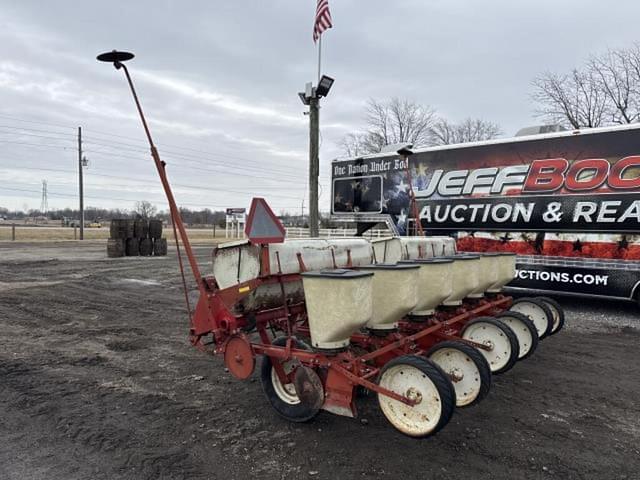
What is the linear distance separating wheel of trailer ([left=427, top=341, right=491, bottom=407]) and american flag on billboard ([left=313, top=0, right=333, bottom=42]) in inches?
374

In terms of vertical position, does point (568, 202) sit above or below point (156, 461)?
above

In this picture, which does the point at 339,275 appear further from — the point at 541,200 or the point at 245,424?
the point at 541,200

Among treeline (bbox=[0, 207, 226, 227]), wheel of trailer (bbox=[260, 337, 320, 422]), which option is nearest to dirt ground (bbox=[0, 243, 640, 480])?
wheel of trailer (bbox=[260, 337, 320, 422])

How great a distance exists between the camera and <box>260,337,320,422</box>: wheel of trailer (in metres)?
3.58

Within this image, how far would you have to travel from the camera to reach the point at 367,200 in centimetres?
1133

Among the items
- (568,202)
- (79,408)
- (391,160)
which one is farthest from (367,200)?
(79,408)

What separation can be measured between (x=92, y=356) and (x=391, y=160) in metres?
7.73

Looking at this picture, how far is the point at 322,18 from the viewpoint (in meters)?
11.0

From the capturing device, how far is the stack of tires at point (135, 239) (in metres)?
19.0

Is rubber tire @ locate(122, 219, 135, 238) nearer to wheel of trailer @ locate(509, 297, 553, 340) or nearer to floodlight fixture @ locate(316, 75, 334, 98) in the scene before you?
floodlight fixture @ locate(316, 75, 334, 98)

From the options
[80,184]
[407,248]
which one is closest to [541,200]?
[407,248]

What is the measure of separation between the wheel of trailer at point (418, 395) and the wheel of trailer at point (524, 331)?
6.88ft

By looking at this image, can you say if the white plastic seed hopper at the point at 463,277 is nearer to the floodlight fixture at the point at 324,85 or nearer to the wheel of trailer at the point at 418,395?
the wheel of trailer at the point at 418,395

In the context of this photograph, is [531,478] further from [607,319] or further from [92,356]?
[607,319]
